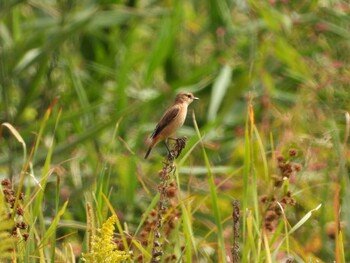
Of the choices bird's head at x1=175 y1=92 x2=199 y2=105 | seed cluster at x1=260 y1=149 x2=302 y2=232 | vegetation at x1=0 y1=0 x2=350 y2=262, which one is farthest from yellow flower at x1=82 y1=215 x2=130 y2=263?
bird's head at x1=175 y1=92 x2=199 y2=105

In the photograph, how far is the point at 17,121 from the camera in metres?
6.86

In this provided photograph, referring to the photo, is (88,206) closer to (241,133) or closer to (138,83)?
(241,133)

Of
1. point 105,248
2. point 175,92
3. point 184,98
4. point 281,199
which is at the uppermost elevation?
point 105,248

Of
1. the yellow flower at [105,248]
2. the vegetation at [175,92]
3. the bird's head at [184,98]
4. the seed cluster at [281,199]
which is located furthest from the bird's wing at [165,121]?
the yellow flower at [105,248]

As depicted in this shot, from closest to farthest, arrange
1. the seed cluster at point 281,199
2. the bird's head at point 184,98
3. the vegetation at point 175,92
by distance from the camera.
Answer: the seed cluster at point 281,199 < the bird's head at point 184,98 < the vegetation at point 175,92

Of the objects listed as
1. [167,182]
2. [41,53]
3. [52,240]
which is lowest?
[41,53]

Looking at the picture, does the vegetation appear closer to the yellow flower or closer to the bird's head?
the bird's head

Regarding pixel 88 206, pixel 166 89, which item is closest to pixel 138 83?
pixel 166 89

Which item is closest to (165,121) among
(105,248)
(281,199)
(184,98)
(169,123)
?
(169,123)

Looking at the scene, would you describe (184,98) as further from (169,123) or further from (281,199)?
(281,199)

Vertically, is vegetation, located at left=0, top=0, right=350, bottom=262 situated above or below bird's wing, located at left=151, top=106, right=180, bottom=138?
below

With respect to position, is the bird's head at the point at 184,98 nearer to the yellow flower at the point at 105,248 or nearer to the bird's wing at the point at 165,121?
the bird's wing at the point at 165,121

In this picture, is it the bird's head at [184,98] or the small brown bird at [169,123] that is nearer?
the small brown bird at [169,123]

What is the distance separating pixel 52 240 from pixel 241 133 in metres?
3.37
